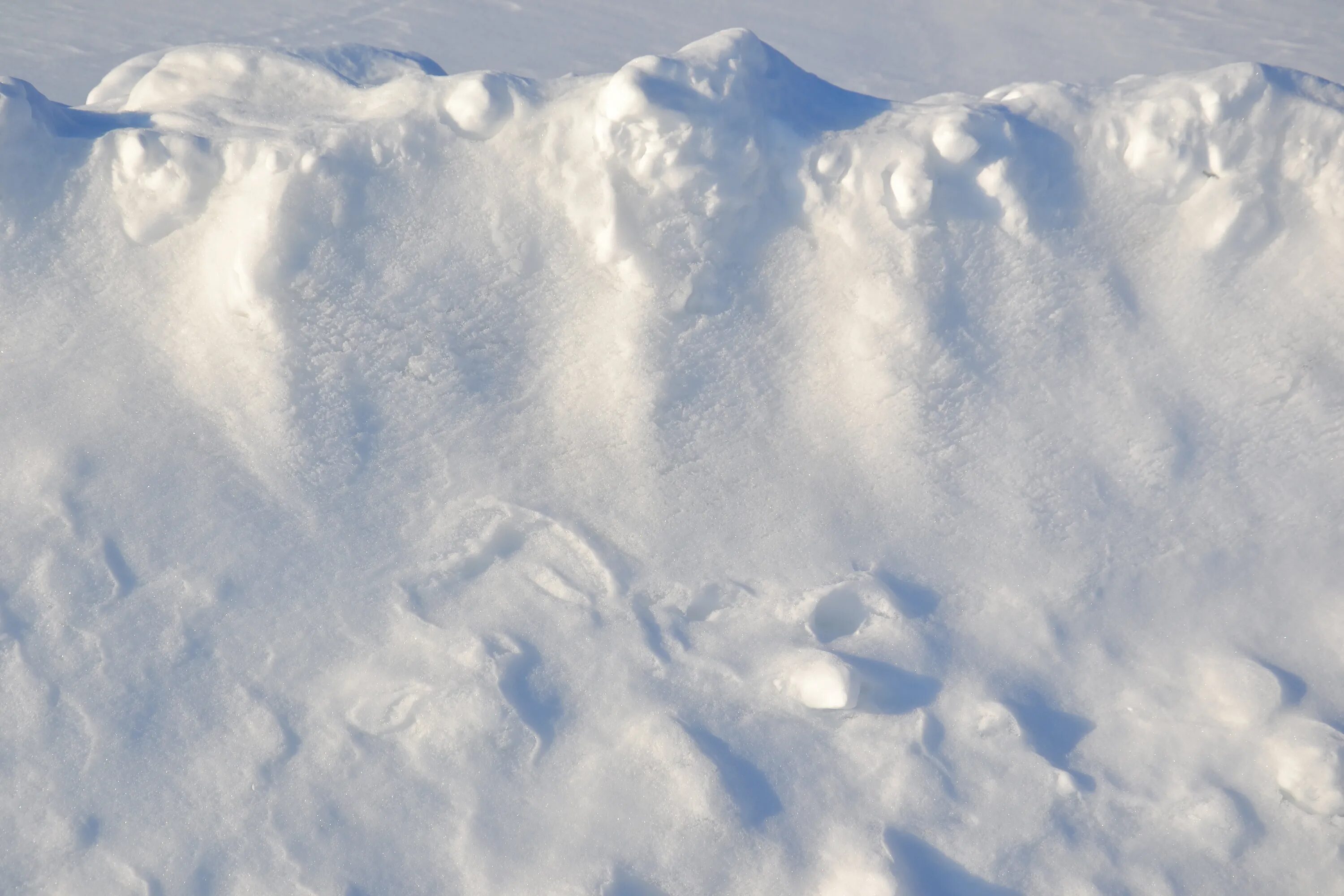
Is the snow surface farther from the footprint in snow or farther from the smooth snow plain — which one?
the footprint in snow

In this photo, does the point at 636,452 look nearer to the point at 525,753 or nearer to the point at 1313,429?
the point at 525,753

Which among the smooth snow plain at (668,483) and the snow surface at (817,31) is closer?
the smooth snow plain at (668,483)

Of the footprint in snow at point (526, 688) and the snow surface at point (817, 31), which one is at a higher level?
the snow surface at point (817, 31)

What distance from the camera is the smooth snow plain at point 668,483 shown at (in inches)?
58.8

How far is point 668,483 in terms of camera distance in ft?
5.79

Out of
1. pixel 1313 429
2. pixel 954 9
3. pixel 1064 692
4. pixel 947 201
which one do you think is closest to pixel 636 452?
pixel 947 201

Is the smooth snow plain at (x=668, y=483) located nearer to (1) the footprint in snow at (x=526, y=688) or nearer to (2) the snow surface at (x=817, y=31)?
(1) the footprint in snow at (x=526, y=688)

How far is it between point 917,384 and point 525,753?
106 centimetres

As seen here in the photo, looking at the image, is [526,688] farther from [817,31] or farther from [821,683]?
[817,31]

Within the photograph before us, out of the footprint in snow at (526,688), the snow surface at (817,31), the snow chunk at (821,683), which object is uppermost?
the snow surface at (817,31)

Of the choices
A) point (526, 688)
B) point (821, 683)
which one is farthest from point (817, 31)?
point (526, 688)

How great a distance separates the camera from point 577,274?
70.4 inches

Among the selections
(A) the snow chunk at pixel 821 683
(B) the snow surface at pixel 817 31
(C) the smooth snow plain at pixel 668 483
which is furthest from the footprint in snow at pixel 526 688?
(B) the snow surface at pixel 817 31

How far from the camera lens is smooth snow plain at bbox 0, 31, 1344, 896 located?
4.90 ft
